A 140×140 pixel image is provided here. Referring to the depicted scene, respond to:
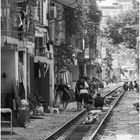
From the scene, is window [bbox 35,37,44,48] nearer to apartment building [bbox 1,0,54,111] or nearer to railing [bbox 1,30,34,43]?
apartment building [bbox 1,0,54,111]

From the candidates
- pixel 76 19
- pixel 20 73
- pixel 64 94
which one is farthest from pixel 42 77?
pixel 76 19

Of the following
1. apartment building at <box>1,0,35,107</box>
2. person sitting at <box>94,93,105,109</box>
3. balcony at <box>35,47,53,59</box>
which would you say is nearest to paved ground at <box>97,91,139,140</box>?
person sitting at <box>94,93,105,109</box>

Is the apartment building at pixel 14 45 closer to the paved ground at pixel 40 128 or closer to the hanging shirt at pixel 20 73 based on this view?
the hanging shirt at pixel 20 73

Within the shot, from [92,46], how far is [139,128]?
156 feet

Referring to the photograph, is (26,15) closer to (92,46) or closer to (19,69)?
(19,69)

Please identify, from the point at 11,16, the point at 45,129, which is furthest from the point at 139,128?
the point at 11,16

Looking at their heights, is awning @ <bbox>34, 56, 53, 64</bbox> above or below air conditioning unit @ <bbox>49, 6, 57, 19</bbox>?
below

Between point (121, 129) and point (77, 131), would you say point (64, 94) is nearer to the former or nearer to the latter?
point (77, 131)

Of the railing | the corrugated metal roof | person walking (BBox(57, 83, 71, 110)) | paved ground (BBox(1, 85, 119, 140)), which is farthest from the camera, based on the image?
the corrugated metal roof

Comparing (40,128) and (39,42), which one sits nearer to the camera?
(40,128)

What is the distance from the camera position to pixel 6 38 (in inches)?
931

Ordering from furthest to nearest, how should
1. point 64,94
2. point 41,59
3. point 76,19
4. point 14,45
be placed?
point 76,19
point 41,59
point 64,94
point 14,45

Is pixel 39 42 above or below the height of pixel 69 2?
below

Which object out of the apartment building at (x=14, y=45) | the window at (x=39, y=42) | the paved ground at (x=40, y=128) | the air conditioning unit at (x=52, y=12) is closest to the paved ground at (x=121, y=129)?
the paved ground at (x=40, y=128)
